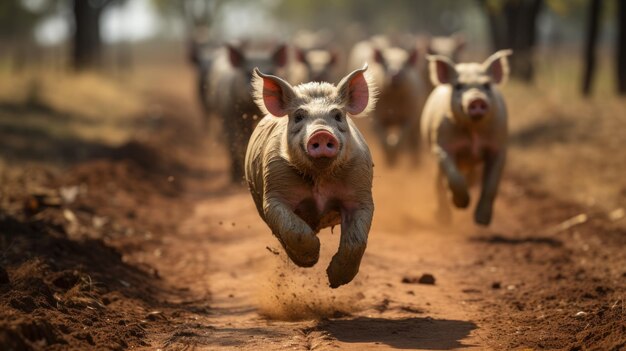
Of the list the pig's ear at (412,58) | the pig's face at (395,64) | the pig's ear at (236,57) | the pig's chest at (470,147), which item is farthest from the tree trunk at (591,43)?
the pig's chest at (470,147)

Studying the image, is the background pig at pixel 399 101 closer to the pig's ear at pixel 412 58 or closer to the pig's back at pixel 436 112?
the pig's ear at pixel 412 58

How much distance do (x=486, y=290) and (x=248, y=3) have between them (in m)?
102

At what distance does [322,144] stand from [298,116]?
0.77 m

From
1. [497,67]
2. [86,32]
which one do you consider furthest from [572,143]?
[86,32]

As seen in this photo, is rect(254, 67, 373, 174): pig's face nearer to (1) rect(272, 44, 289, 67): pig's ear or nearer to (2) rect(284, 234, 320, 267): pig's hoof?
(2) rect(284, 234, 320, 267): pig's hoof

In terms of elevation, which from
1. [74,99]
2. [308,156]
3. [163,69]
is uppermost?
[163,69]

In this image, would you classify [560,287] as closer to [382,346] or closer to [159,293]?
[382,346]

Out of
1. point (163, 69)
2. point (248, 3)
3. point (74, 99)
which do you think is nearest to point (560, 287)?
point (74, 99)

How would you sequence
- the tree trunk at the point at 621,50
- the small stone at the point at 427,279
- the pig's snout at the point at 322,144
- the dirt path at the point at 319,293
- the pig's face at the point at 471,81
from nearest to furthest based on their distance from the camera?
the pig's snout at the point at 322,144
the dirt path at the point at 319,293
the small stone at the point at 427,279
the pig's face at the point at 471,81
the tree trunk at the point at 621,50

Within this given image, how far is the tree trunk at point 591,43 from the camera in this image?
70.9 feet

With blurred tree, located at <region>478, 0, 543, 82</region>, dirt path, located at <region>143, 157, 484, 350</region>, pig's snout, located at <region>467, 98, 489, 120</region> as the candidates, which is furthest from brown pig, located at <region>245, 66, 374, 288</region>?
blurred tree, located at <region>478, 0, 543, 82</region>

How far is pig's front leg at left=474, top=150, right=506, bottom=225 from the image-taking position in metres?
11.1

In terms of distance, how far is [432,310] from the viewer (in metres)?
8.16

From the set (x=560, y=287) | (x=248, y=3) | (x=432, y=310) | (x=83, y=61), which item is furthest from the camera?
(x=248, y=3)
